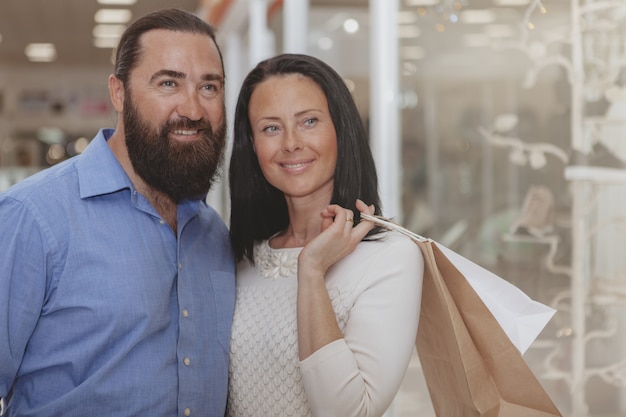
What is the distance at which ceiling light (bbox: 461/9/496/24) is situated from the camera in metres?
3.09

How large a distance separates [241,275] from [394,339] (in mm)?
590

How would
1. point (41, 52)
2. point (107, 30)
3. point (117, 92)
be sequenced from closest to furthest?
1. point (117, 92)
2. point (107, 30)
3. point (41, 52)

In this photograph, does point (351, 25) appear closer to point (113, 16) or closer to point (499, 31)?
point (499, 31)

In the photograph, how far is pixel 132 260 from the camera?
1914 mm

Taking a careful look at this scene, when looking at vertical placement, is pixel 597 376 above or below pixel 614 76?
below

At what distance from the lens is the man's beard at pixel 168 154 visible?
79.4 inches

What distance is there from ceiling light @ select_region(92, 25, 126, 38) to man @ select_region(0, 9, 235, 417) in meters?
10.1

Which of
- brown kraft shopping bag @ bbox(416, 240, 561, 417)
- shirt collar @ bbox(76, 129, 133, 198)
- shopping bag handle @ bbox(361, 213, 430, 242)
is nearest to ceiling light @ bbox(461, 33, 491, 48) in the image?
shopping bag handle @ bbox(361, 213, 430, 242)

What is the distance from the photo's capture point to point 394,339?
1.84 metres

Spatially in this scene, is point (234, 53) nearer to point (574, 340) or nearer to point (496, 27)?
point (496, 27)

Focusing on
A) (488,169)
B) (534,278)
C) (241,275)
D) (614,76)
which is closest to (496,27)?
(488,169)

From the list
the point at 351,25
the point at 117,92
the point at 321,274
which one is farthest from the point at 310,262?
the point at 351,25

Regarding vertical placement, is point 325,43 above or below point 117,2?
below

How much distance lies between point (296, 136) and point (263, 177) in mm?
302
